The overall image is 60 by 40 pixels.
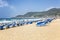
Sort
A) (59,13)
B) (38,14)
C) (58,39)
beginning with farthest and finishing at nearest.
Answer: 1. (38,14)
2. (59,13)
3. (58,39)

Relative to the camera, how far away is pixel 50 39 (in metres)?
8.51

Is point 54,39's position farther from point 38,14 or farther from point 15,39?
point 38,14

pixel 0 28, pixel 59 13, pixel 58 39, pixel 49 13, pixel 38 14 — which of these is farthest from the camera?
pixel 38 14

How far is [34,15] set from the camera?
158250 millimetres

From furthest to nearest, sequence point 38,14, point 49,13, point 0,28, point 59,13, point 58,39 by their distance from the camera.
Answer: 1. point 38,14
2. point 49,13
3. point 59,13
4. point 0,28
5. point 58,39

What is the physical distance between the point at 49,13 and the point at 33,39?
12825 centimetres

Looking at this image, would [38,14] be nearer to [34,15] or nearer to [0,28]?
[34,15]

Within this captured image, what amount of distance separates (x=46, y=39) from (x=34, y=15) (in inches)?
5901

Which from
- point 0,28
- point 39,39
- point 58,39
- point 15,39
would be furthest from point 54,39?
point 0,28

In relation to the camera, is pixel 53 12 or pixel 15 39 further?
pixel 53 12

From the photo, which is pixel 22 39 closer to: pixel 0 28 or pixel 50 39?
pixel 50 39

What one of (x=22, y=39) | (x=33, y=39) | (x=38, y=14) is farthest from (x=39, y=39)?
(x=38, y=14)

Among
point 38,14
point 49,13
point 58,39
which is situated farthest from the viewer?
point 38,14

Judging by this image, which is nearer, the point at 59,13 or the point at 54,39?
the point at 54,39
